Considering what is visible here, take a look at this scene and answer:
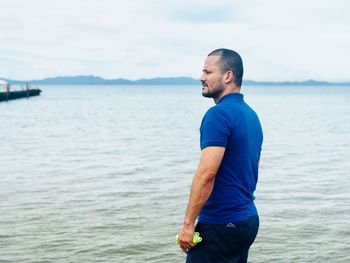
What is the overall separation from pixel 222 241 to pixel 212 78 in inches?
45.1

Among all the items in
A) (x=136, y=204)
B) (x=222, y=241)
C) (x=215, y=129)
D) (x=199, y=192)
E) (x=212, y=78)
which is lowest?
(x=136, y=204)

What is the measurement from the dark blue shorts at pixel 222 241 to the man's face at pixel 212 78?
3.08 ft

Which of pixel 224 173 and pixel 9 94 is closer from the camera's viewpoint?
pixel 224 173

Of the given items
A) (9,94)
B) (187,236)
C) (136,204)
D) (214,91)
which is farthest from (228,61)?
(9,94)

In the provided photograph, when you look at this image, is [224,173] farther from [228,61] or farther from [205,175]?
[228,61]

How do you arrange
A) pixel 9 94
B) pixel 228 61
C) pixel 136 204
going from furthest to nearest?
1. pixel 9 94
2. pixel 136 204
3. pixel 228 61

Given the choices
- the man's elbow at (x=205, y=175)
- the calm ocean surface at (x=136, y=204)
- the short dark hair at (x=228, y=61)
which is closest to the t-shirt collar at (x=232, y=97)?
the short dark hair at (x=228, y=61)

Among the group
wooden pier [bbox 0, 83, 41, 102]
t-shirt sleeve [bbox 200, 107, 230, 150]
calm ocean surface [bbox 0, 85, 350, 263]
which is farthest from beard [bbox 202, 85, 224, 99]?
wooden pier [bbox 0, 83, 41, 102]

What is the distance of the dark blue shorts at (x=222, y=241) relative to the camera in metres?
3.77

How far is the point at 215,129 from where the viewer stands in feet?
11.8

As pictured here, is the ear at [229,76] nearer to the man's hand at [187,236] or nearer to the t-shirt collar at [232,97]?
the t-shirt collar at [232,97]

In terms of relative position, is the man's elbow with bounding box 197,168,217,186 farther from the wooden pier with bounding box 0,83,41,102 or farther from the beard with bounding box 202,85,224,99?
the wooden pier with bounding box 0,83,41,102

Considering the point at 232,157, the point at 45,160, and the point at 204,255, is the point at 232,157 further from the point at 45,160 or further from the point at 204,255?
the point at 45,160

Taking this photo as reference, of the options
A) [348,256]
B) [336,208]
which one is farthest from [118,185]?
[348,256]
